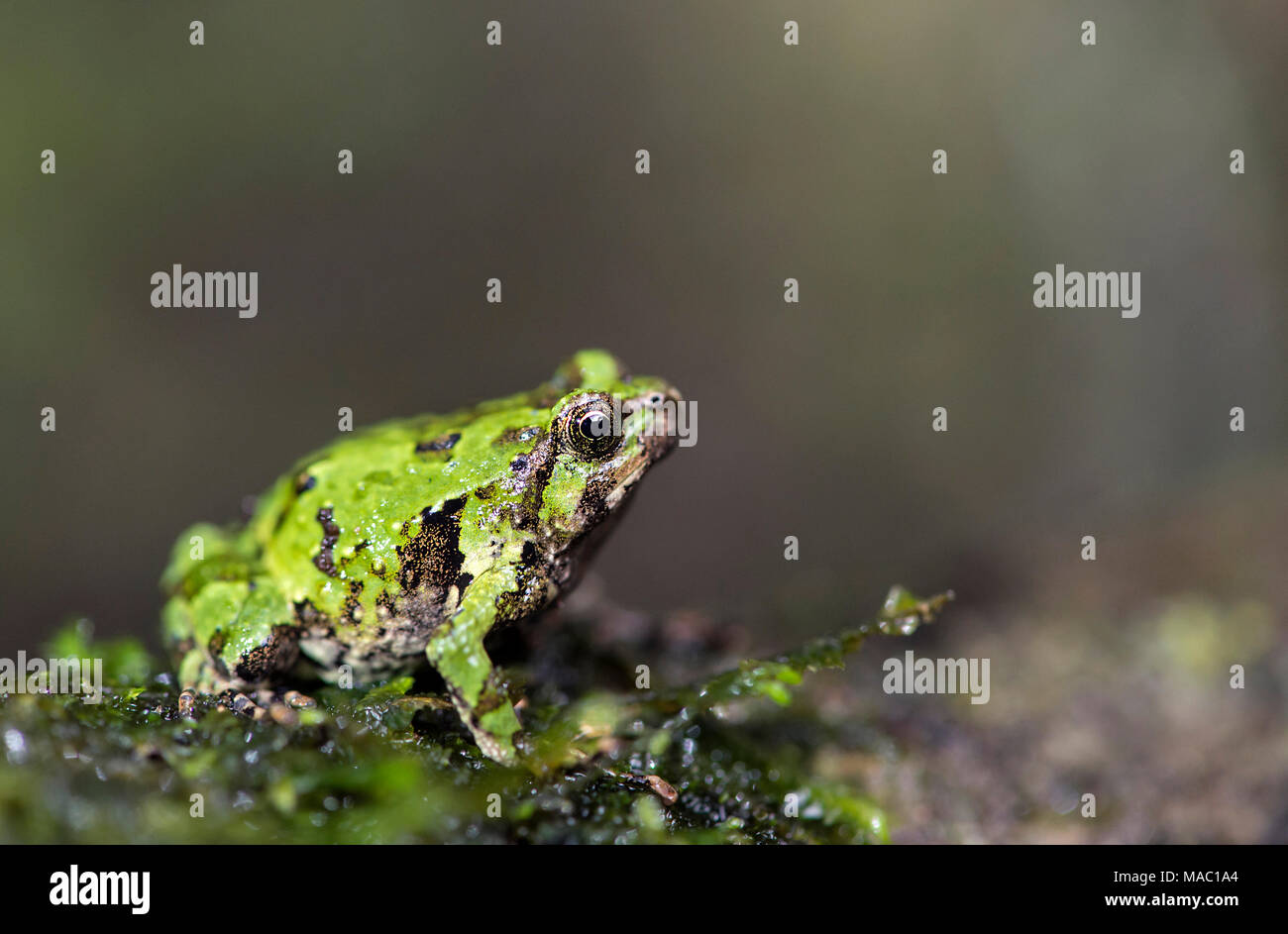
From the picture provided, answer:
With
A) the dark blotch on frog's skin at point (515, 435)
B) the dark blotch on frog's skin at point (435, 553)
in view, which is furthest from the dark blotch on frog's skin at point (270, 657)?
the dark blotch on frog's skin at point (515, 435)

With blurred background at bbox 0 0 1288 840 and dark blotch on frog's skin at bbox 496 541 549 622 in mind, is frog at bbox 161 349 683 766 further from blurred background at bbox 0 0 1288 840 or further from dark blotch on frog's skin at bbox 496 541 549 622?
blurred background at bbox 0 0 1288 840

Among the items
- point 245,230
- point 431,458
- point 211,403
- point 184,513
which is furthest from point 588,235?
point 431,458

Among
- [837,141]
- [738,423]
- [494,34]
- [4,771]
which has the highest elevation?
[494,34]

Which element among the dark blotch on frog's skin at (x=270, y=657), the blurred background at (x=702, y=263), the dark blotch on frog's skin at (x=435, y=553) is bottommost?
the dark blotch on frog's skin at (x=270, y=657)

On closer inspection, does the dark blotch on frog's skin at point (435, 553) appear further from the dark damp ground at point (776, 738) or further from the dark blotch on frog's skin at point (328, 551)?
the dark damp ground at point (776, 738)

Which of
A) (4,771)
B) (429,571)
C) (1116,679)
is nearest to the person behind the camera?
(4,771)

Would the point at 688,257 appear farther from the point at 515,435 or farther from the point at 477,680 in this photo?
the point at 477,680
